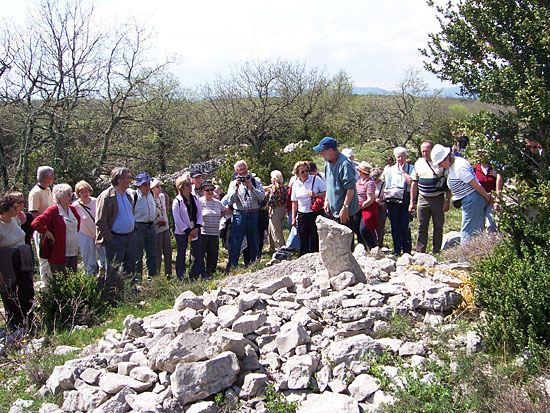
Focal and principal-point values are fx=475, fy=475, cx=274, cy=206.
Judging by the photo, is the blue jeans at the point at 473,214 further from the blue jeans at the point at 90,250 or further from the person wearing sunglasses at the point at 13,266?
the person wearing sunglasses at the point at 13,266

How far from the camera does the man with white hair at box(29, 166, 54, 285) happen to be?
7.23 meters

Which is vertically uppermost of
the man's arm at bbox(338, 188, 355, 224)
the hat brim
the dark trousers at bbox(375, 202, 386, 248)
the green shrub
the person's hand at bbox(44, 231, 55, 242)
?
the hat brim

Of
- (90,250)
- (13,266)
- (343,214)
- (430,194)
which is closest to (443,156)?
(430,194)

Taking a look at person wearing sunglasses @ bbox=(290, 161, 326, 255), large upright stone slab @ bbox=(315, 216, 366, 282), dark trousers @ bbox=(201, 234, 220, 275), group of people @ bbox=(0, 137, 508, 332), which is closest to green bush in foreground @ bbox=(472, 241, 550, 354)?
large upright stone slab @ bbox=(315, 216, 366, 282)

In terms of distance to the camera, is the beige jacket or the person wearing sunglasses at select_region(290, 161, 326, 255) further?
the person wearing sunglasses at select_region(290, 161, 326, 255)

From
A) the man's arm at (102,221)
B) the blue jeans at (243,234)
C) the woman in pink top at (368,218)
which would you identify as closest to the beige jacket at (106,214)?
the man's arm at (102,221)

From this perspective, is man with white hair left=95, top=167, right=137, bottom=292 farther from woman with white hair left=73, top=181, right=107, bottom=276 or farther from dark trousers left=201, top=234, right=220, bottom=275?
dark trousers left=201, top=234, right=220, bottom=275

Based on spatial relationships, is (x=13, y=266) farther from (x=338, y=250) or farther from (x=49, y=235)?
(x=338, y=250)

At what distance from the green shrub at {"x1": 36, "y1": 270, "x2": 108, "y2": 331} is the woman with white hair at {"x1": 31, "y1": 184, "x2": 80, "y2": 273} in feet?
0.89

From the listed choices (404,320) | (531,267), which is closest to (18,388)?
(404,320)

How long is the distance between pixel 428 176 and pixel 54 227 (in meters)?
5.76

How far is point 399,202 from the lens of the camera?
320 inches

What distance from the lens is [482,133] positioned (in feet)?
16.7

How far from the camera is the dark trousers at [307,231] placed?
7.83 meters
